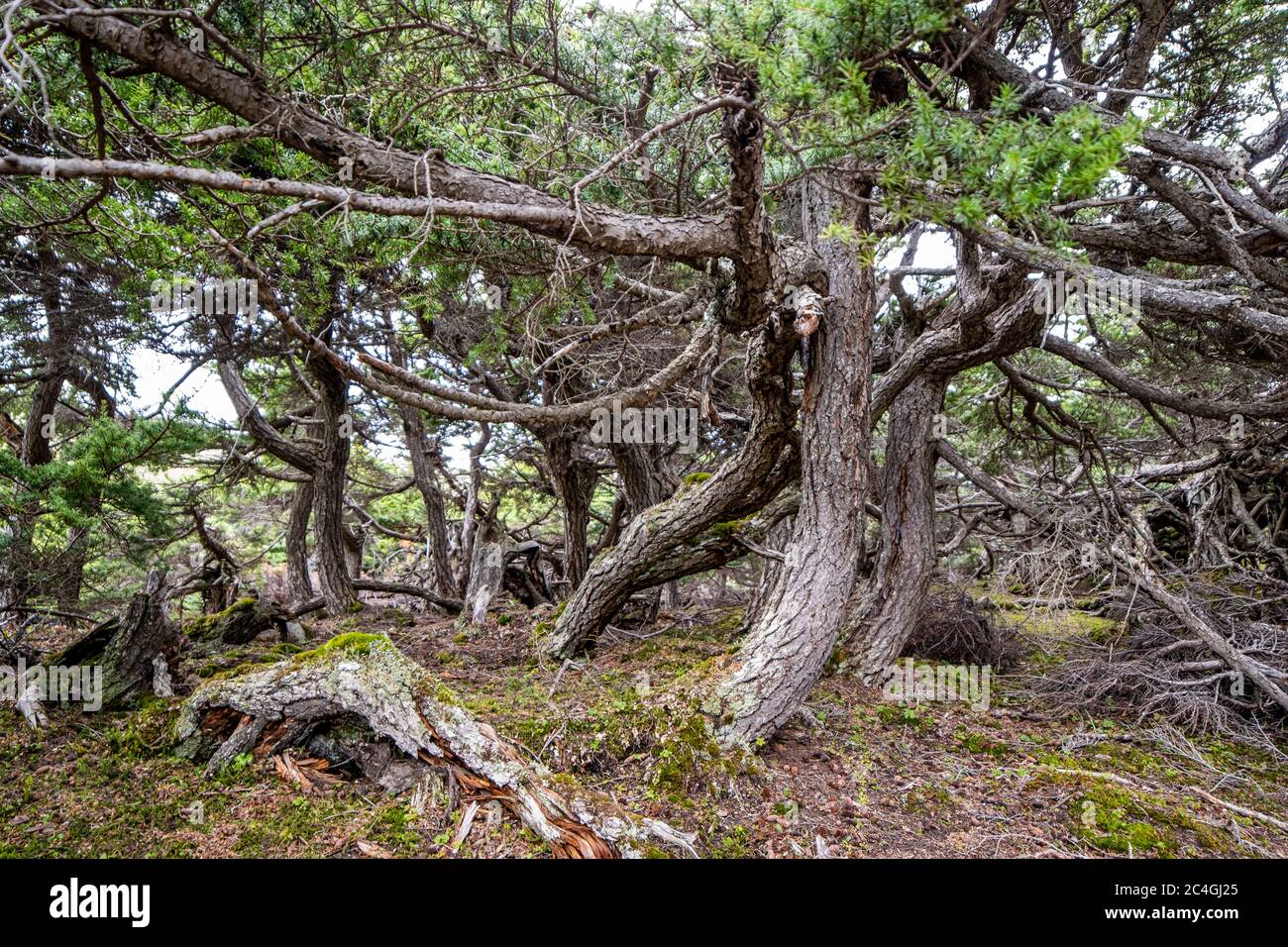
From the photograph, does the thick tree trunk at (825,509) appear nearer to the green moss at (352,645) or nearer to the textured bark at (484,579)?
the green moss at (352,645)

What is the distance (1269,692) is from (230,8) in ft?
24.5

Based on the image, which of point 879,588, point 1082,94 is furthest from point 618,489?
point 1082,94

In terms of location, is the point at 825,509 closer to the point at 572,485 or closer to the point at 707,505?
the point at 707,505

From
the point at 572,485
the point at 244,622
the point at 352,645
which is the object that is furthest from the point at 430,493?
the point at 352,645

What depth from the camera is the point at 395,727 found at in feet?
11.0

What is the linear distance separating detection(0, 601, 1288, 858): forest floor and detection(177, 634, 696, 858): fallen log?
138 millimetres

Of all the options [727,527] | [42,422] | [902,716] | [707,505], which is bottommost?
[902,716]

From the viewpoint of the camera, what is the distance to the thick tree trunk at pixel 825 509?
13.2 feet

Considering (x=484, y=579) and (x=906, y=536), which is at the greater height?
(x=906, y=536)

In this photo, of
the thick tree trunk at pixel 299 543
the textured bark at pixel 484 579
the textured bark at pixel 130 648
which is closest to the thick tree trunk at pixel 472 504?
the textured bark at pixel 484 579

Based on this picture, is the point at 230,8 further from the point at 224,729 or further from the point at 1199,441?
the point at 1199,441

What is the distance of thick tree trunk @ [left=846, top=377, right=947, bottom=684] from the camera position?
5508 millimetres

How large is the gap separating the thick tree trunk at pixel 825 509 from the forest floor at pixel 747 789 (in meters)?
0.51

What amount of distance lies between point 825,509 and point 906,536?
5.79 feet
